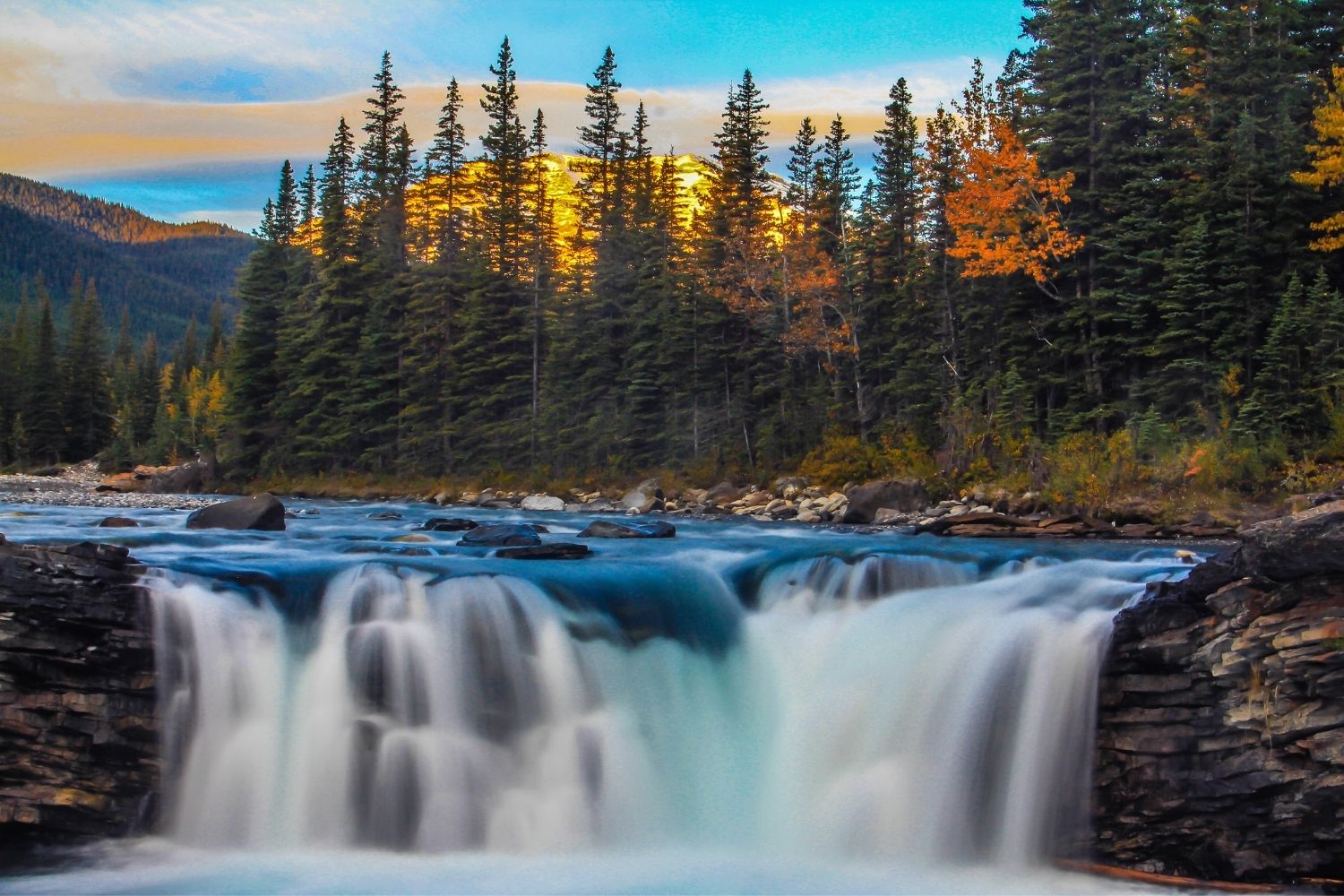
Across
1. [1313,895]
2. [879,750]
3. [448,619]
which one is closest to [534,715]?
[448,619]

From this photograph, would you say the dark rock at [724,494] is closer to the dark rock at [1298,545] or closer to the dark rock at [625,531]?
the dark rock at [625,531]

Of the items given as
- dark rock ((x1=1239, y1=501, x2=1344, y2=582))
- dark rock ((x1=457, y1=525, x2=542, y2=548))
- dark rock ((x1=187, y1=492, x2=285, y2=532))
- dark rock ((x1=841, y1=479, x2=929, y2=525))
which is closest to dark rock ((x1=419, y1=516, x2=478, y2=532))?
dark rock ((x1=187, y1=492, x2=285, y2=532))

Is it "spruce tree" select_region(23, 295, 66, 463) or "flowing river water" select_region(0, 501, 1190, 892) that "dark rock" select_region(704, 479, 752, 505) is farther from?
"spruce tree" select_region(23, 295, 66, 463)

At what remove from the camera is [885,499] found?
88.3 feet

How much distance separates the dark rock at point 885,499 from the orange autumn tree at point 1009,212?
24.1 feet

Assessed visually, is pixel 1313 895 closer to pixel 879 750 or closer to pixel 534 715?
pixel 879 750

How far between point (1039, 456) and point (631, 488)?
57.0 ft

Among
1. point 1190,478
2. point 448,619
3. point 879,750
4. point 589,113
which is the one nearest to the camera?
point 879,750

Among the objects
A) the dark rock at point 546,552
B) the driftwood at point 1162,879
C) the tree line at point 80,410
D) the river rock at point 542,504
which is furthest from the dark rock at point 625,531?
the tree line at point 80,410

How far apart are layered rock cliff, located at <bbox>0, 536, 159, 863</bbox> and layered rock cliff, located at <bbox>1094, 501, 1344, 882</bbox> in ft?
28.4

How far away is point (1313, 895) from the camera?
7.43 m

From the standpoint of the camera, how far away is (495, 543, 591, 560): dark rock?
14344 millimetres

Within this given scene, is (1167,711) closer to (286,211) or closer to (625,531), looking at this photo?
(625,531)

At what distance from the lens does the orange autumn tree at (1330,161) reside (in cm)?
2339
